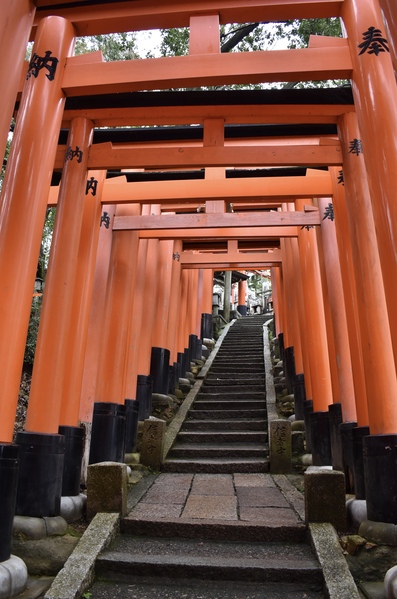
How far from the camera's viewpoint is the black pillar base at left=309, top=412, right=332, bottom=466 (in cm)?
682

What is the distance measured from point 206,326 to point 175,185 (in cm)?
1181

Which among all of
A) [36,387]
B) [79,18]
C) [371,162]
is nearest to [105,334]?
[36,387]

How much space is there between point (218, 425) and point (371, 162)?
607 centimetres

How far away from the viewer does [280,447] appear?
23.3ft

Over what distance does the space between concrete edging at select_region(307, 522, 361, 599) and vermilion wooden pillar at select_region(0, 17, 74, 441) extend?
2660mm

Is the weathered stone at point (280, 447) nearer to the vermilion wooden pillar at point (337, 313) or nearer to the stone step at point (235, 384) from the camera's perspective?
the vermilion wooden pillar at point (337, 313)

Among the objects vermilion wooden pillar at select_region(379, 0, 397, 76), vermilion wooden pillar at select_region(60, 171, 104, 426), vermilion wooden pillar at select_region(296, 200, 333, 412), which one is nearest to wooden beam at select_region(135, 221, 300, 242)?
vermilion wooden pillar at select_region(296, 200, 333, 412)

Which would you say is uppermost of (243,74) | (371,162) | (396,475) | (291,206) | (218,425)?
(291,206)

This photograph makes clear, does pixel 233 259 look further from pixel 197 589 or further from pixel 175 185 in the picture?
pixel 197 589

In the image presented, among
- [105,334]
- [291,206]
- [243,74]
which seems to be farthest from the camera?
[291,206]

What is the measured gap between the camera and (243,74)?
185 inches

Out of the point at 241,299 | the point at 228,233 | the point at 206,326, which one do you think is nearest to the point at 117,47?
the point at 228,233

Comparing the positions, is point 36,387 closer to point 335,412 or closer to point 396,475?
point 396,475

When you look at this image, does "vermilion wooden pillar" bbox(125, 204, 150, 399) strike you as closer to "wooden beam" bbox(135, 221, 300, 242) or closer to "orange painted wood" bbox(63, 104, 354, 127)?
"wooden beam" bbox(135, 221, 300, 242)
